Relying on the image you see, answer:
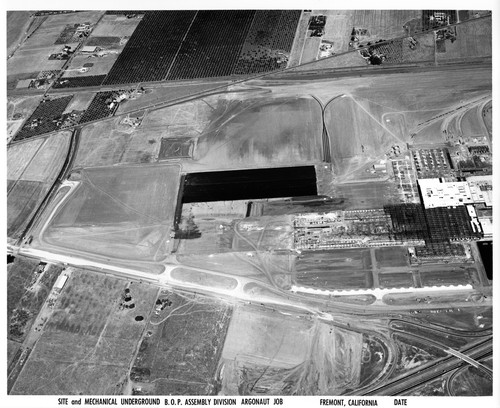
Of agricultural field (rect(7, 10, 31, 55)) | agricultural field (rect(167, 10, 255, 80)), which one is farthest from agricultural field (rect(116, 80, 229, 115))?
agricultural field (rect(7, 10, 31, 55))

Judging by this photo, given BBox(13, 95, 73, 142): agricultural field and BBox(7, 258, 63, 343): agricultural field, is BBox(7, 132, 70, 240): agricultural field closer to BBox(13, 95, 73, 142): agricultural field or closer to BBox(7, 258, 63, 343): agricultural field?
BBox(13, 95, 73, 142): agricultural field

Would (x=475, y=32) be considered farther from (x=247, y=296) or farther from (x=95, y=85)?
(x=95, y=85)

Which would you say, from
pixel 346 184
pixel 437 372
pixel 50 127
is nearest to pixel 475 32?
pixel 346 184

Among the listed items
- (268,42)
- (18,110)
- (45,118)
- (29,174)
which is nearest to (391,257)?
(268,42)

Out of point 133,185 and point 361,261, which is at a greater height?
point 133,185

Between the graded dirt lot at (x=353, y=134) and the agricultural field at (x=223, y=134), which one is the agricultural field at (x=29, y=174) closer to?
the agricultural field at (x=223, y=134)

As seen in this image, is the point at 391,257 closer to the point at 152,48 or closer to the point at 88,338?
the point at 88,338
